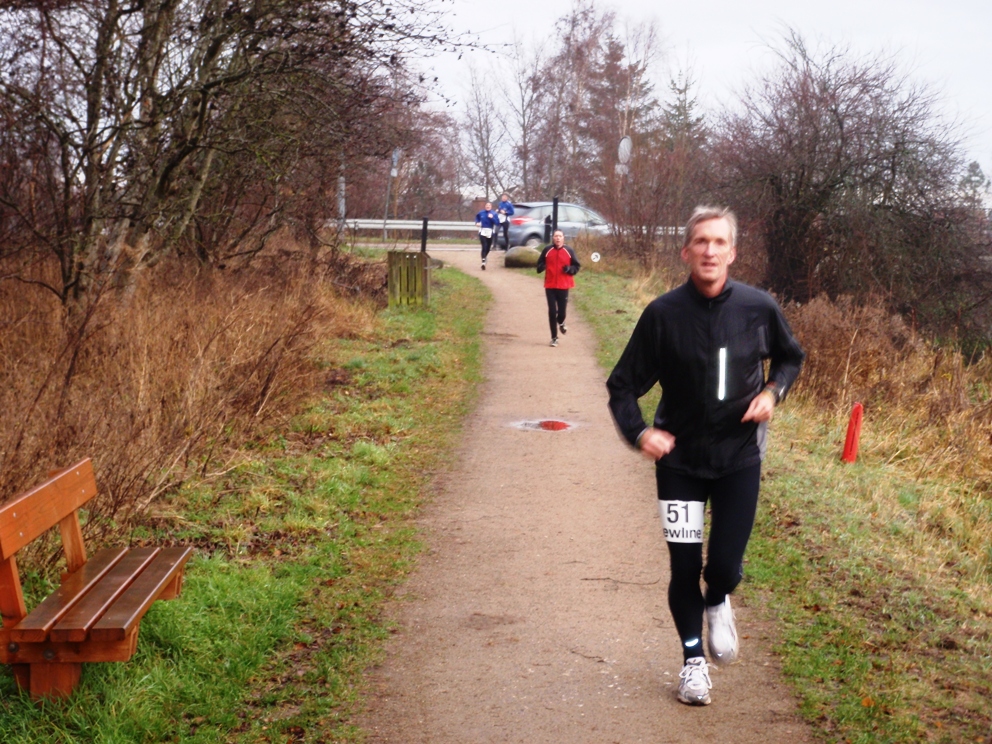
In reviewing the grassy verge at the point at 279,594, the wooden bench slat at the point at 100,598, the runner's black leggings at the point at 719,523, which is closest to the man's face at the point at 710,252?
the runner's black leggings at the point at 719,523

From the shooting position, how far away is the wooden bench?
3998mm

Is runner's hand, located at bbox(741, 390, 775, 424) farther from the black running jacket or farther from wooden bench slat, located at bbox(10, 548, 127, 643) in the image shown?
wooden bench slat, located at bbox(10, 548, 127, 643)

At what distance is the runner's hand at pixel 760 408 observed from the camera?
4.02m

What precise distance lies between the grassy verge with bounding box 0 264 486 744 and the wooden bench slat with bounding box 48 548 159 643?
0.27 meters

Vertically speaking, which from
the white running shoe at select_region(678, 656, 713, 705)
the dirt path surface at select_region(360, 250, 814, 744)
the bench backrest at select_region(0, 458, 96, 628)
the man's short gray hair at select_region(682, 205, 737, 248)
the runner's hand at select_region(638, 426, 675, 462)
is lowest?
the dirt path surface at select_region(360, 250, 814, 744)

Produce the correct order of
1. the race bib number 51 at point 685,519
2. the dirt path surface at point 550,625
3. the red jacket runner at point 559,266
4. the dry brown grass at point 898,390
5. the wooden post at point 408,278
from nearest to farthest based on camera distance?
1. the race bib number 51 at point 685,519
2. the dirt path surface at point 550,625
3. the dry brown grass at point 898,390
4. the red jacket runner at point 559,266
5. the wooden post at point 408,278

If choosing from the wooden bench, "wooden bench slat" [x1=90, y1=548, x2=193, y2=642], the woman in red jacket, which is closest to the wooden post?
the woman in red jacket

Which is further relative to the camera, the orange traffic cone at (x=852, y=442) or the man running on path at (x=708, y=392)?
the orange traffic cone at (x=852, y=442)

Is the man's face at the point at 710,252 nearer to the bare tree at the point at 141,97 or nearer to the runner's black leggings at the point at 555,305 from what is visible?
the bare tree at the point at 141,97

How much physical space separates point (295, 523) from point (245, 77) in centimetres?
575

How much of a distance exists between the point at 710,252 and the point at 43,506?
2876 millimetres

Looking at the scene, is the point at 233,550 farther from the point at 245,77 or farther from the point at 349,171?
the point at 349,171

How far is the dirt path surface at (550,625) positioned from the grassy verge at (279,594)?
27 cm

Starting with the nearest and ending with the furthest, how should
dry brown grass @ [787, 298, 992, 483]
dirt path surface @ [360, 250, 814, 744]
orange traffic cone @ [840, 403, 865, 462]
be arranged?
1. dirt path surface @ [360, 250, 814, 744]
2. orange traffic cone @ [840, 403, 865, 462]
3. dry brown grass @ [787, 298, 992, 483]
